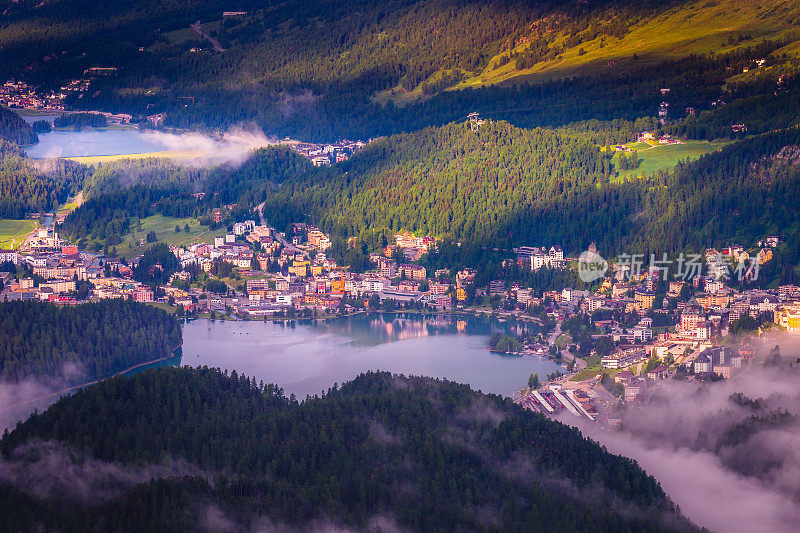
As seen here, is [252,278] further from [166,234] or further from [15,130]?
[15,130]

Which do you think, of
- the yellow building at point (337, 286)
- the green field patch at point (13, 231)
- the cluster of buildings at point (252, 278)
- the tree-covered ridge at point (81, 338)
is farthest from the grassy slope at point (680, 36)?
the tree-covered ridge at point (81, 338)

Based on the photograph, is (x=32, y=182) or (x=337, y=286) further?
(x=32, y=182)

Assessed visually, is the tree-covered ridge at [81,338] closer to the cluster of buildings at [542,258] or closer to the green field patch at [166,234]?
the green field patch at [166,234]

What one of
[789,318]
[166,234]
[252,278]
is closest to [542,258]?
[252,278]

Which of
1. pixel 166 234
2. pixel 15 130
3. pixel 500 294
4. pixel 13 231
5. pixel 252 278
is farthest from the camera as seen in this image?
pixel 15 130

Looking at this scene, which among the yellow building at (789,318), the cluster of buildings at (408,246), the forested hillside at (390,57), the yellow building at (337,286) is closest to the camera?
the yellow building at (789,318)
